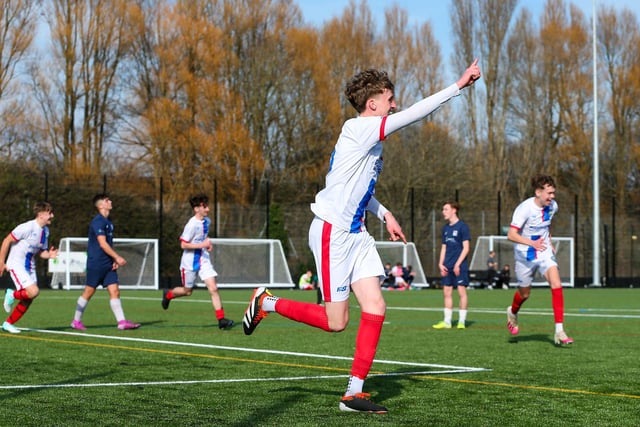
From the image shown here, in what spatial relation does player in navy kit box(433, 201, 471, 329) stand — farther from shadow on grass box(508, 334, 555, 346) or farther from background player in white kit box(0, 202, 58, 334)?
background player in white kit box(0, 202, 58, 334)

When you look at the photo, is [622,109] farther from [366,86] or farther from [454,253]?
[366,86]

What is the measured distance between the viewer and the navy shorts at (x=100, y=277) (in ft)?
48.1

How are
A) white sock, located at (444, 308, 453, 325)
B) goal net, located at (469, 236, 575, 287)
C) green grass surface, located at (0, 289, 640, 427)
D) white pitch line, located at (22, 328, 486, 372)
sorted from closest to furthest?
green grass surface, located at (0, 289, 640, 427) < white pitch line, located at (22, 328, 486, 372) < white sock, located at (444, 308, 453, 325) < goal net, located at (469, 236, 575, 287)

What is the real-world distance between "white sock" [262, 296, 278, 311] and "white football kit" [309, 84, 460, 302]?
79 centimetres

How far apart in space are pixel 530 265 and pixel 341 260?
20.3 feet

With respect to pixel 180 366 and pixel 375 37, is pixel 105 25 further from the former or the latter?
pixel 180 366

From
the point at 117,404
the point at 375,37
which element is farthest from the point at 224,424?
the point at 375,37

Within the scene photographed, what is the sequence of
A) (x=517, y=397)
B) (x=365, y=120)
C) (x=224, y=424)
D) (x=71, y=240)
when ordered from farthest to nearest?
(x=71, y=240) → (x=517, y=397) → (x=365, y=120) → (x=224, y=424)

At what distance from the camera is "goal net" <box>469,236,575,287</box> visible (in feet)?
142

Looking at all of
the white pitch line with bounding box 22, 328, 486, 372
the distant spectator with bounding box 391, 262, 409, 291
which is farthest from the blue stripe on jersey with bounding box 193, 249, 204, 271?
the distant spectator with bounding box 391, 262, 409, 291

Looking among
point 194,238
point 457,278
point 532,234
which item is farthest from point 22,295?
point 532,234

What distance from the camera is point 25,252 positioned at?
13844mm

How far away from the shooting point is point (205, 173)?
4869 centimetres

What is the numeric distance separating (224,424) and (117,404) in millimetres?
1186
